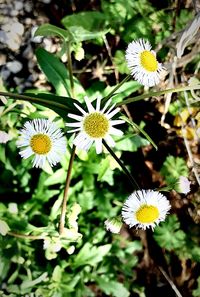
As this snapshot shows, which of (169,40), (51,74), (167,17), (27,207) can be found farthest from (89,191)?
(167,17)

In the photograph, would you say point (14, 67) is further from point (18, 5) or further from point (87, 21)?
point (87, 21)

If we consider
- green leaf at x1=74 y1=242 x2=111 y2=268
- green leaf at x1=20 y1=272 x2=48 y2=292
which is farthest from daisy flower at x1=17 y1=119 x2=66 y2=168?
green leaf at x1=74 y1=242 x2=111 y2=268

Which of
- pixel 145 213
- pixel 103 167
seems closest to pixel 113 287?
pixel 103 167

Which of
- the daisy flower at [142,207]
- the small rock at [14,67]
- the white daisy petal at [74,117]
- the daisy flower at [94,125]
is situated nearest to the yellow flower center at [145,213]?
the daisy flower at [142,207]

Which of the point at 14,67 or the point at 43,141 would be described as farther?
the point at 14,67

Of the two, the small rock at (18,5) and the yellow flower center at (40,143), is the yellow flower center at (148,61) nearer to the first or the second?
the yellow flower center at (40,143)
